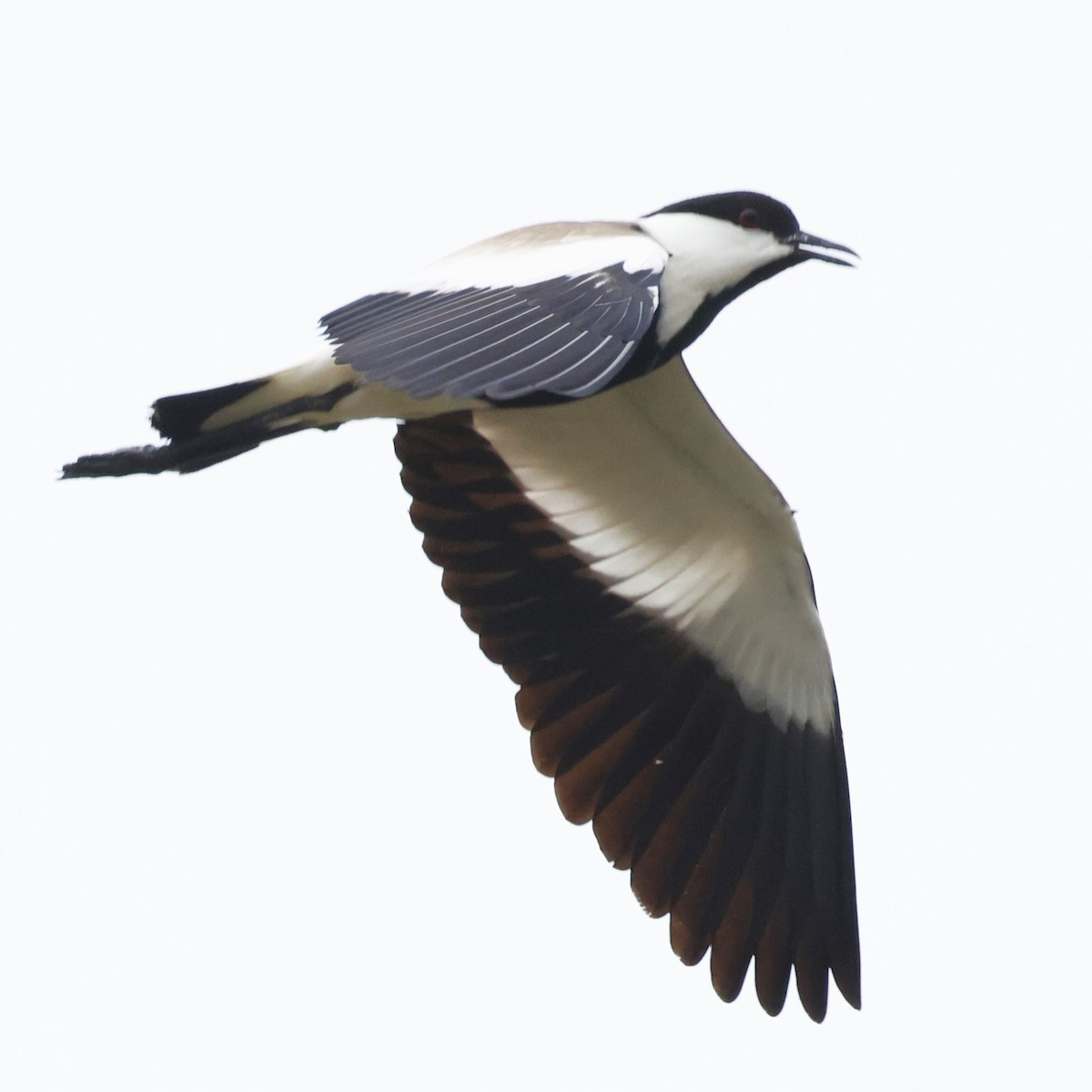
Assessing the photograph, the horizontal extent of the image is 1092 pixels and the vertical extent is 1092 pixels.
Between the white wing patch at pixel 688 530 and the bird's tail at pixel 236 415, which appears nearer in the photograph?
the bird's tail at pixel 236 415

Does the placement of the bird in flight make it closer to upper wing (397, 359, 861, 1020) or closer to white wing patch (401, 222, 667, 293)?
upper wing (397, 359, 861, 1020)

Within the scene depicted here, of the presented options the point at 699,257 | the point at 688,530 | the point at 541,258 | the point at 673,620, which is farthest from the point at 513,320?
the point at 673,620

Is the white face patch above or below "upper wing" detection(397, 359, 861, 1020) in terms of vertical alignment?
above

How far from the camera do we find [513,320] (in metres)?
4.31

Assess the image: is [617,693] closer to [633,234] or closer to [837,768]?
[837,768]

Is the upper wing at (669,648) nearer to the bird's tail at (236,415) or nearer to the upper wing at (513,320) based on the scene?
the bird's tail at (236,415)

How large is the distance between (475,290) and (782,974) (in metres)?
2.26

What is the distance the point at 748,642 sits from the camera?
6238 mm

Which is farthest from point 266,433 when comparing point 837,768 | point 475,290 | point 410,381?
point 837,768

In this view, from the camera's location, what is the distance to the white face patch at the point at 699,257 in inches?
211

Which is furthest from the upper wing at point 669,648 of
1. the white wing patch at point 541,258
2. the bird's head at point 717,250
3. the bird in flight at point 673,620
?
the white wing patch at point 541,258

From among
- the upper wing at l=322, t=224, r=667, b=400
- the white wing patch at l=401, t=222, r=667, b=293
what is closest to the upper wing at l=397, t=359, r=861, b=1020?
the white wing patch at l=401, t=222, r=667, b=293

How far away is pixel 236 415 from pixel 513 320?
1327 mm

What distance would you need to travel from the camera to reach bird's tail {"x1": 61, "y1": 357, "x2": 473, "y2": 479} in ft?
17.7
